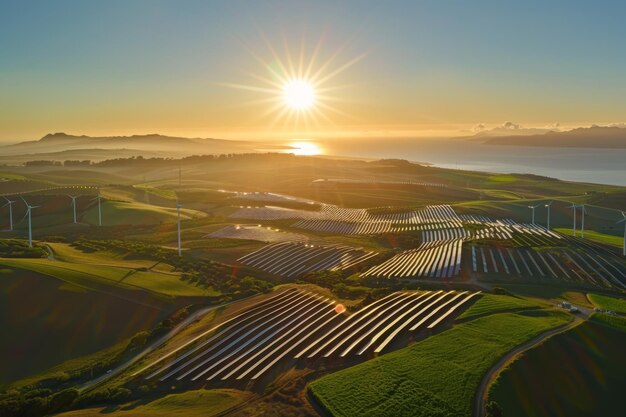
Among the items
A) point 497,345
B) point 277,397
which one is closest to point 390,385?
point 277,397

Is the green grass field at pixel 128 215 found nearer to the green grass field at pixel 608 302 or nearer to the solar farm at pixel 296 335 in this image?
the solar farm at pixel 296 335

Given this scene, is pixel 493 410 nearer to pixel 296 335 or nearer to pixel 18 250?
pixel 296 335

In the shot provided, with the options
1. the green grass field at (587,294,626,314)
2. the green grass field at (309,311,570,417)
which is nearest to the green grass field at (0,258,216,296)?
the green grass field at (309,311,570,417)

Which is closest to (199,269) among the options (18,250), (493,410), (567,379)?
(18,250)

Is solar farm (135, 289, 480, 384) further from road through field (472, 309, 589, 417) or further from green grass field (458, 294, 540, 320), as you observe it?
road through field (472, 309, 589, 417)

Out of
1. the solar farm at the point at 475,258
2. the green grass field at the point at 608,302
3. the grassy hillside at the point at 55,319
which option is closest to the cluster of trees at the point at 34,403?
the grassy hillside at the point at 55,319

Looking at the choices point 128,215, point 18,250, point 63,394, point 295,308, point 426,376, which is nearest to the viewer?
point 63,394

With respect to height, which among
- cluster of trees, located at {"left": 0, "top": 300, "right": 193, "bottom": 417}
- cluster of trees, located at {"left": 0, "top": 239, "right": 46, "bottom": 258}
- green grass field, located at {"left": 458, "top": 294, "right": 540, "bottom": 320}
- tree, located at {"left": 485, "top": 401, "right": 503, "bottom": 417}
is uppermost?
cluster of trees, located at {"left": 0, "top": 239, "right": 46, "bottom": 258}

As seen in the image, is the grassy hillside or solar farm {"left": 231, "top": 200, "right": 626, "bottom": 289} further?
solar farm {"left": 231, "top": 200, "right": 626, "bottom": 289}
